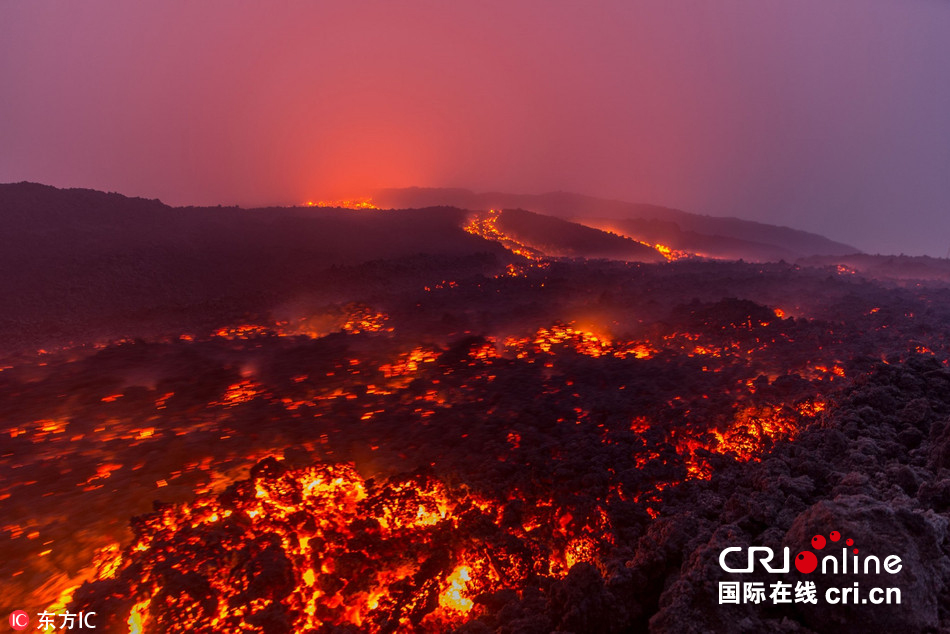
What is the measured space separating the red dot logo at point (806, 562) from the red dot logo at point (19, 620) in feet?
22.8

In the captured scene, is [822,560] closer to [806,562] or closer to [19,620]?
[806,562]

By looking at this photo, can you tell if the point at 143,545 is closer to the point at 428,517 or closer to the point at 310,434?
the point at 310,434

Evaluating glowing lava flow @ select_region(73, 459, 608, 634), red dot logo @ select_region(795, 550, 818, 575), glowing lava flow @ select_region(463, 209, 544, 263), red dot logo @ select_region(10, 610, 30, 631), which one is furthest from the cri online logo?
glowing lava flow @ select_region(463, 209, 544, 263)

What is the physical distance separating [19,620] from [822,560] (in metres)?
7.19

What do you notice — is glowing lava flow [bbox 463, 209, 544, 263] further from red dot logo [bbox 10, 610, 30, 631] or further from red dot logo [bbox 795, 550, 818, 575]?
red dot logo [bbox 10, 610, 30, 631]

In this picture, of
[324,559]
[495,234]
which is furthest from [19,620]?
[495,234]

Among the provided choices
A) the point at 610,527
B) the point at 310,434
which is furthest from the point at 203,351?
the point at 610,527

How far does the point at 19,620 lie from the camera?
430 cm

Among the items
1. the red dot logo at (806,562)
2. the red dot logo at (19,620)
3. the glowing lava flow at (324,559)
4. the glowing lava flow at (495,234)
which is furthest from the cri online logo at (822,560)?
the glowing lava flow at (495,234)

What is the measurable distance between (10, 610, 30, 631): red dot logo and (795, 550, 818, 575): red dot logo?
695cm

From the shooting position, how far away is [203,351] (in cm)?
1144

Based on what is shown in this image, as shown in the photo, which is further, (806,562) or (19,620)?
(19,620)

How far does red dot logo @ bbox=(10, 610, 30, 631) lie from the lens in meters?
4.25

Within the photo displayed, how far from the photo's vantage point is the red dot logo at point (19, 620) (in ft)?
14.0
